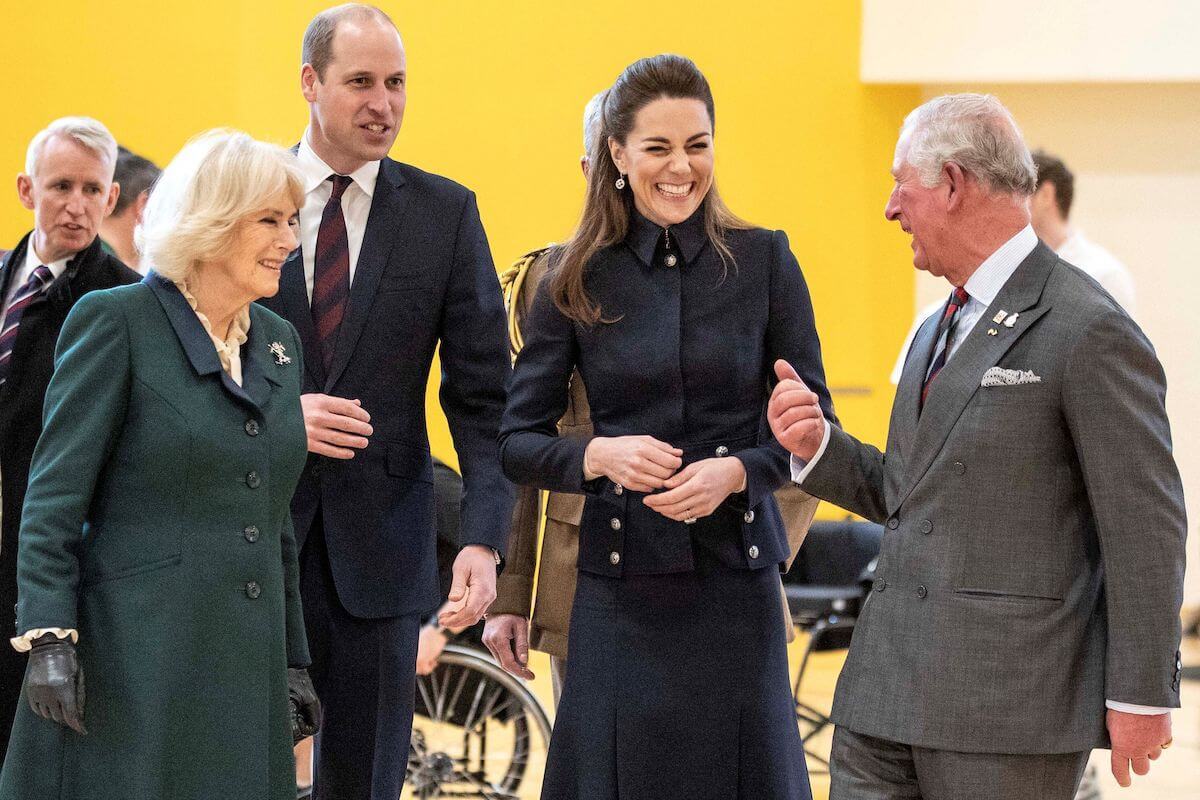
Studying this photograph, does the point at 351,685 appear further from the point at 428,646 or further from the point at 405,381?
the point at 428,646

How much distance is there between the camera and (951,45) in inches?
306

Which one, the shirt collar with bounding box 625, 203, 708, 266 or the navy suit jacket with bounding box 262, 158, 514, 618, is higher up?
the shirt collar with bounding box 625, 203, 708, 266

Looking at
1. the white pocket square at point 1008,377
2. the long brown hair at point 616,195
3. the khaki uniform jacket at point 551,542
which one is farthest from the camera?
the khaki uniform jacket at point 551,542

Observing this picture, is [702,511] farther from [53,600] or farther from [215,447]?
[53,600]

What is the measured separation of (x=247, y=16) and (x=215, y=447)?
5589 millimetres

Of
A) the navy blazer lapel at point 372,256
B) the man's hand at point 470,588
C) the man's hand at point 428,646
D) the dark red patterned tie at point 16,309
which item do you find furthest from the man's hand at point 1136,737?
the dark red patterned tie at point 16,309

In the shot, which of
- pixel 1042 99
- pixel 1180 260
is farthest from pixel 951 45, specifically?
pixel 1180 260

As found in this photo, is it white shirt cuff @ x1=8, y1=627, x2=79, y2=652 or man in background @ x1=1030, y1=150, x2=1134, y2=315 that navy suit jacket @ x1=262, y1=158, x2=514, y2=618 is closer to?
white shirt cuff @ x1=8, y1=627, x2=79, y2=652

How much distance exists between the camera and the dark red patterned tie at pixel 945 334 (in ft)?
8.25

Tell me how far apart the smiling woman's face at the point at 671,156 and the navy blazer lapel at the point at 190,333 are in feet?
2.59

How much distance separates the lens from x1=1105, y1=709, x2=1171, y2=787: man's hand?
2.25 metres

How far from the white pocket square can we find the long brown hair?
21.7 inches

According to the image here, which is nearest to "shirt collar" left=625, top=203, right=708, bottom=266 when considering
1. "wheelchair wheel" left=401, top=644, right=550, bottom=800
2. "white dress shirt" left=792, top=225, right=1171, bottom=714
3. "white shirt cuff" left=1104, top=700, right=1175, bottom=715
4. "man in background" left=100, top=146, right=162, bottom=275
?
"white dress shirt" left=792, top=225, right=1171, bottom=714

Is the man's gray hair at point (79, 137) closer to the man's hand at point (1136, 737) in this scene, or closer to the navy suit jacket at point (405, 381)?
the navy suit jacket at point (405, 381)
